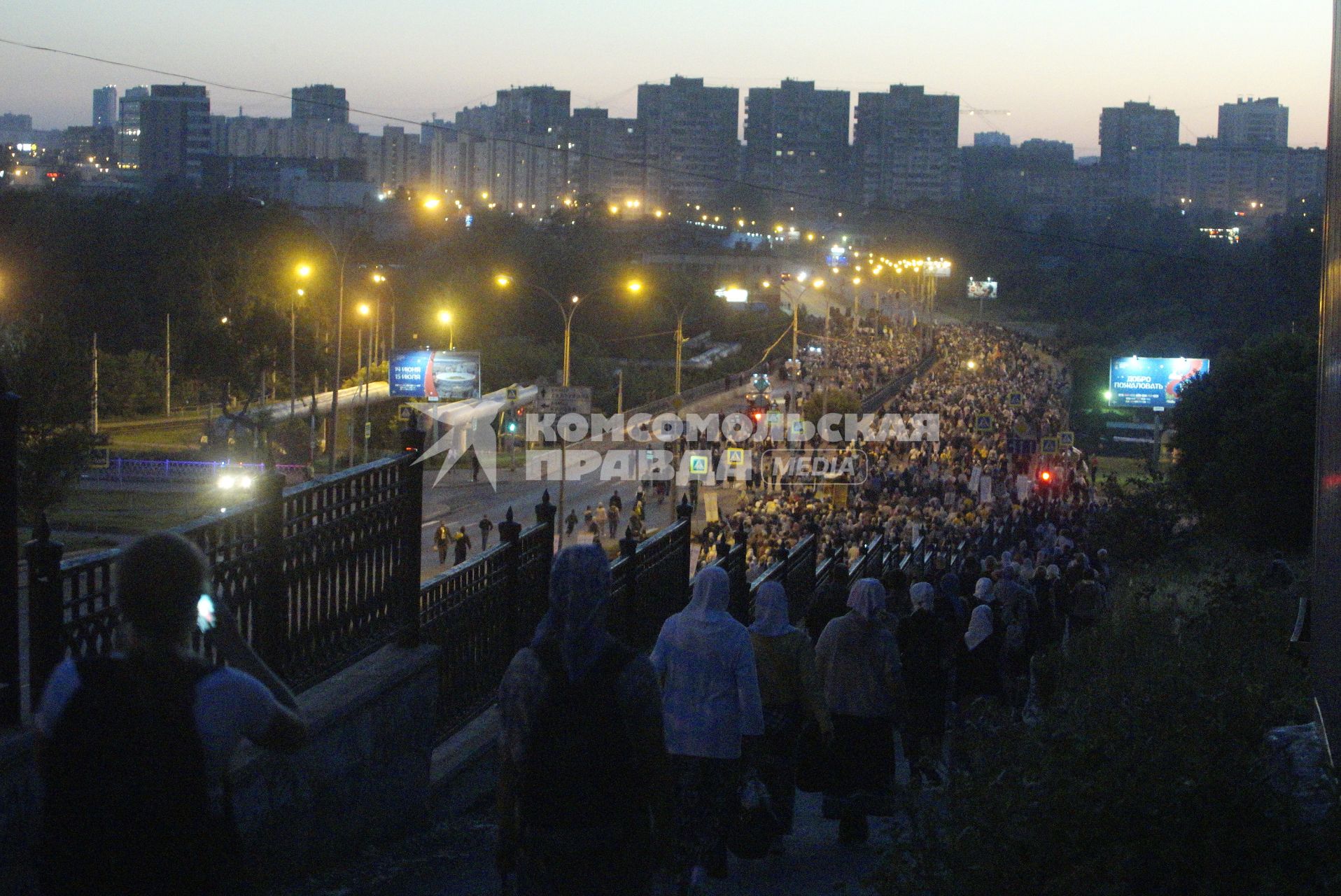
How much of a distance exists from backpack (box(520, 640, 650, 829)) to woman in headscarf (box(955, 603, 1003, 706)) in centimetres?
580

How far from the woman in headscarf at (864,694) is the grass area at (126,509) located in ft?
82.5

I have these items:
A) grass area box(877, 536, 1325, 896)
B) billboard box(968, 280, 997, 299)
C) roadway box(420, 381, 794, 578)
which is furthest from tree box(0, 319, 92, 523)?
→ billboard box(968, 280, 997, 299)

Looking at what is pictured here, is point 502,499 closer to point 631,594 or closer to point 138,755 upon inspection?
point 631,594

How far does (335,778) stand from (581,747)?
263 cm

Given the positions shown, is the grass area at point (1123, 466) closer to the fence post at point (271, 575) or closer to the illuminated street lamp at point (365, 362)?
the illuminated street lamp at point (365, 362)

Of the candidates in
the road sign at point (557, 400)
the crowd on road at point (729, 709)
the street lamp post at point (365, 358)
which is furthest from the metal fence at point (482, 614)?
the street lamp post at point (365, 358)

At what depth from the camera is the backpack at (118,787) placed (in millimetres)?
2781

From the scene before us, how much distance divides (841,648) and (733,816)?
4.18ft

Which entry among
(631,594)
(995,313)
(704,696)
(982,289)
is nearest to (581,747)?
(704,696)

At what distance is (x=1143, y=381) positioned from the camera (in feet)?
170

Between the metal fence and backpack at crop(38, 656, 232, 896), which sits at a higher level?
backpack at crop(38, 656, 232, 896)

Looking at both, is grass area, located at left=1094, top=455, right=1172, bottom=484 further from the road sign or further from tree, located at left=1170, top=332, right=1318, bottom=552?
the road sign

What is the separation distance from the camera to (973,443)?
44656 mm

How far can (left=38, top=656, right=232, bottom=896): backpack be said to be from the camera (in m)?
2.78
